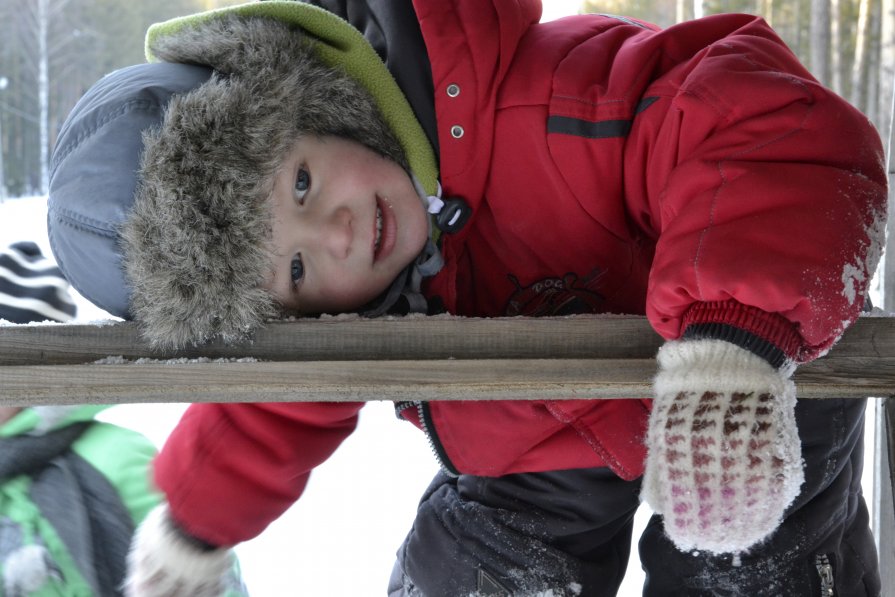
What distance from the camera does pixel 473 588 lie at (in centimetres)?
119

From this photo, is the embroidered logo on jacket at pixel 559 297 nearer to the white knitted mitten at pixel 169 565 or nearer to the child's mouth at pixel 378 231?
the child's mouth at pixel 378 231

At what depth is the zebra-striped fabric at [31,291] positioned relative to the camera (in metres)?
1.40

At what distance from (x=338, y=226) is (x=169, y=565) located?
19.1 inches

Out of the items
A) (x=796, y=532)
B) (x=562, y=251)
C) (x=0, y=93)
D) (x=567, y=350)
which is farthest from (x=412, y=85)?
(x=0, y=93)

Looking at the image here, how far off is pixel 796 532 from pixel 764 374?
0.48 meters

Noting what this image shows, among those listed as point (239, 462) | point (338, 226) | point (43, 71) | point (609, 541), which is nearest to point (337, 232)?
point (338, 226)

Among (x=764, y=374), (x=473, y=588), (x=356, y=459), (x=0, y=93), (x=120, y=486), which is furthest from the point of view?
(x=0, y=93)

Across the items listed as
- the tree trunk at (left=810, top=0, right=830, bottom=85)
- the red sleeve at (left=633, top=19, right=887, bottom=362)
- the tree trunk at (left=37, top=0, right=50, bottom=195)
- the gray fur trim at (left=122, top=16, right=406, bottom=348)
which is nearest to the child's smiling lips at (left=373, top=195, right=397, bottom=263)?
Answer: the gray fur trim at (left=122, top=16, right=406, bottom=348)

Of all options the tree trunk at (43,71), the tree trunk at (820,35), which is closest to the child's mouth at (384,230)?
the tree trunk at (43,71)

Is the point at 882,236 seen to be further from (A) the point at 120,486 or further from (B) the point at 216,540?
(A) the point at 120,486

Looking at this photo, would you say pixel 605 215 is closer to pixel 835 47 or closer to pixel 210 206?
pixel 210 206

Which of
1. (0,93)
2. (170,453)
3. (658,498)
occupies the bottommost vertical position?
(0,93)

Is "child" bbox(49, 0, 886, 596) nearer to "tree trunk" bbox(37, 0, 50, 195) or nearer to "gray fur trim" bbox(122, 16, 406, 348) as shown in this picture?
"gray fur trim" bbox(122, 16, 406, 348)

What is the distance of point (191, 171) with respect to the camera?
3.16 ft
